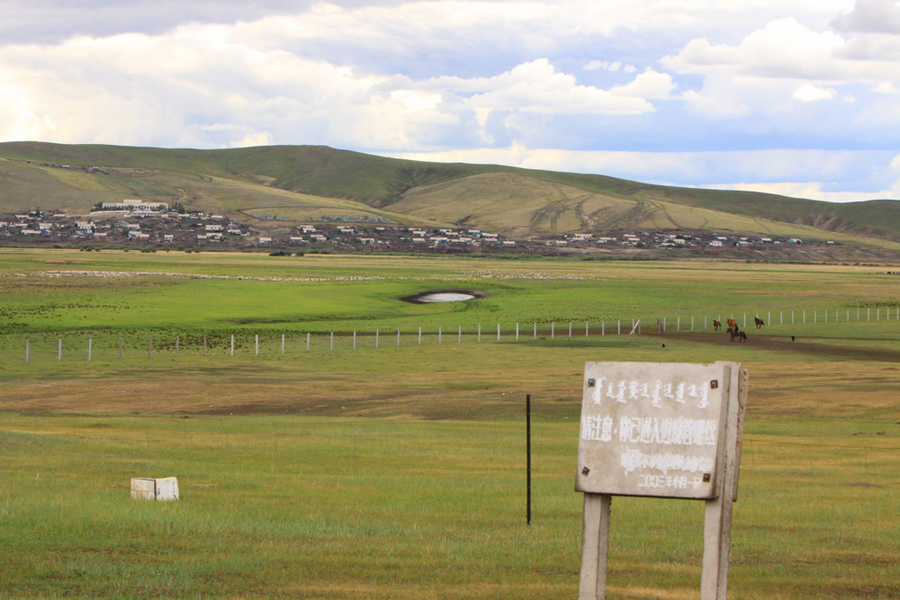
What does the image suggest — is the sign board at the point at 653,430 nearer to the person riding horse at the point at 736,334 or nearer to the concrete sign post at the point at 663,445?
the concrete sign post at the point at 663,445

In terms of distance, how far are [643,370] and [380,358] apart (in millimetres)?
50298

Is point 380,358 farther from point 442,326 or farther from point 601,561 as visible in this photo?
point 601,561

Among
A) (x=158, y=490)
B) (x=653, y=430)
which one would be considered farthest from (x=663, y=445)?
Answer: (x=158, y=490)

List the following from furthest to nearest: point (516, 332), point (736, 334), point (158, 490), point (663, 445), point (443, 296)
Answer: point (443, 296)
point (516, 332)
point (736, 334)
point (158, 490)
point (663, 445)

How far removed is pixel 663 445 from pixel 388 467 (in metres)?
15.0

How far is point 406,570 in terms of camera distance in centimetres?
1185

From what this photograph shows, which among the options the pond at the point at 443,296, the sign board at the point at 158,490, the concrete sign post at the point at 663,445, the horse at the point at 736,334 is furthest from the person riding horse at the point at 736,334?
the concrete sign post at the point at 663,445

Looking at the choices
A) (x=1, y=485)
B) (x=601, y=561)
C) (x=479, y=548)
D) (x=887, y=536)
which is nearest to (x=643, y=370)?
(x=601, y=561)

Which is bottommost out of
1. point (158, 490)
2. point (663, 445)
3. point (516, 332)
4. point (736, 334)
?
point (516, 332)

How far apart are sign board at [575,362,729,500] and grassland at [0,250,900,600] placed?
285 centimetres

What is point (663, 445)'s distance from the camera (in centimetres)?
843

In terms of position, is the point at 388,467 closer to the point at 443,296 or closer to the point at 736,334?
the point at 736,334

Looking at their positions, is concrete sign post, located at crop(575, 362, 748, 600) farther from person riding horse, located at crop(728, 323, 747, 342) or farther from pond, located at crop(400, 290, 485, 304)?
pond, located at crop(400, 290, 485, 304)

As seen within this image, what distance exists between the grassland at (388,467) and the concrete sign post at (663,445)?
2671 millimetres
